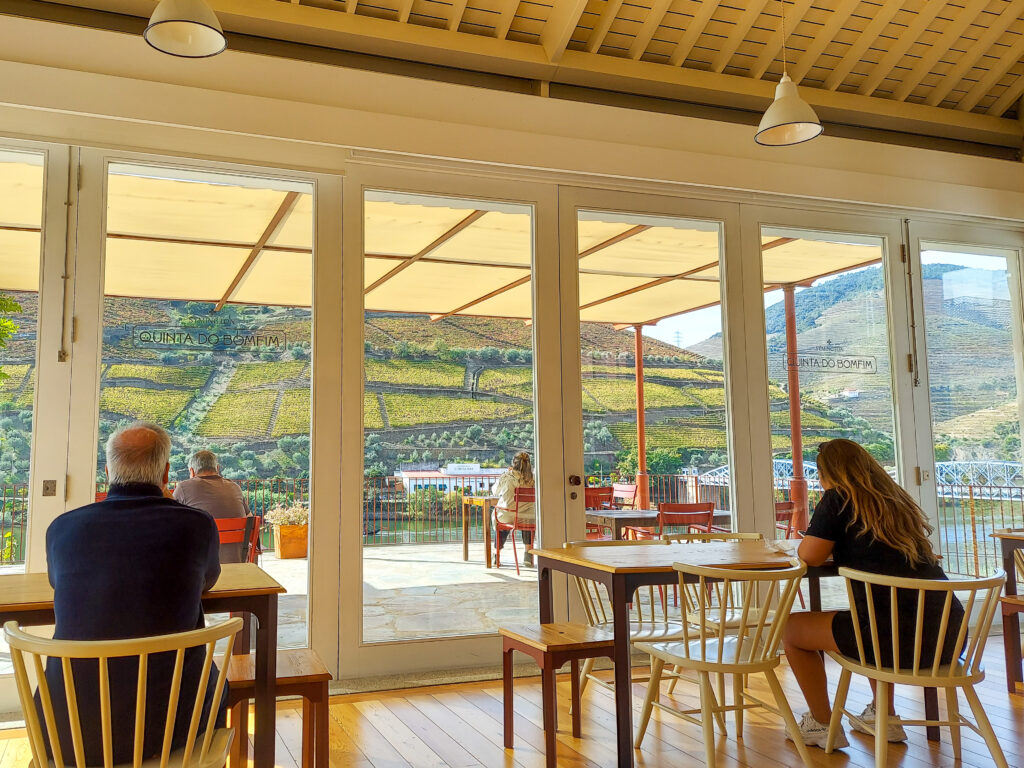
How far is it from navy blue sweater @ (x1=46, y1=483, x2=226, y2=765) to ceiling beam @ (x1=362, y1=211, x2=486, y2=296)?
252 cm

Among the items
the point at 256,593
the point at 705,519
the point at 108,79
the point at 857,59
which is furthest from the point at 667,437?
the point at 108,79

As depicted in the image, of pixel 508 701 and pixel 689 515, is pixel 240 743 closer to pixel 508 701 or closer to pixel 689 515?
pixel 508 701

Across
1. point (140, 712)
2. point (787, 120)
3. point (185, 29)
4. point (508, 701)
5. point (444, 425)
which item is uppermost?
point (185, 29)

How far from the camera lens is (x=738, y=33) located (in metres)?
5.11

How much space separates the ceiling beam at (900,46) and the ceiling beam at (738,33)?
0.99 m

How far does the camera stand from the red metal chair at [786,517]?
5309mm

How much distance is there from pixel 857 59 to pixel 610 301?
7.29ft

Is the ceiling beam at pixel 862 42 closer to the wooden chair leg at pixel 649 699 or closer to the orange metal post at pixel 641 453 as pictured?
the orange metal post at pixel 641 453

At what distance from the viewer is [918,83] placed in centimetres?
571

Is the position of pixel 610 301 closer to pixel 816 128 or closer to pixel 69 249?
pixel 816 128

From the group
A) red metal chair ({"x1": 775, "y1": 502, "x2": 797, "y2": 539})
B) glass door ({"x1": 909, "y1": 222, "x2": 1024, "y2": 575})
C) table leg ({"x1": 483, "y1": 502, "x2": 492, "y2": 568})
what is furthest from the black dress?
glass door ({"x1": 909, "y1": 222, "x2": 1024, "y2": 575})

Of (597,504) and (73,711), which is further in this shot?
(597,504)

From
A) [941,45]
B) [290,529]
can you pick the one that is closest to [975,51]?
[941,45]

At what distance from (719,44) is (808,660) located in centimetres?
367
